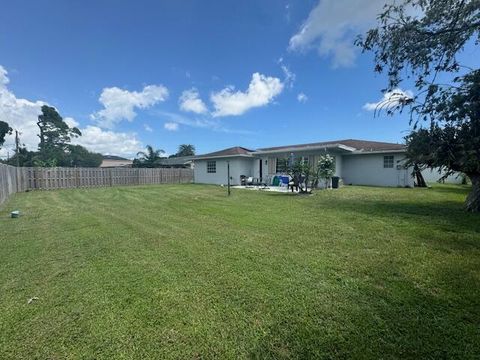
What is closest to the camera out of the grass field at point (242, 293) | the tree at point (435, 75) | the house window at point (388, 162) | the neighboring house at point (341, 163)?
the grass field at point (242, 293)

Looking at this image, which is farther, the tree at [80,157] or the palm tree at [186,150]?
the palm tree at [186,150]

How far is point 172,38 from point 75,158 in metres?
40.5

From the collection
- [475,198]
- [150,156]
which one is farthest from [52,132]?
[475,198]

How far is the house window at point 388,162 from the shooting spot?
16.7 metres

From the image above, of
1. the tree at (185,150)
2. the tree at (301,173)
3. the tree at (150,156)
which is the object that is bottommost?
the tree at (301,173)

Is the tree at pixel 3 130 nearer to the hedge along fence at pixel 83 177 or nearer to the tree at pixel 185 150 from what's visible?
the tree at pixel 185 150

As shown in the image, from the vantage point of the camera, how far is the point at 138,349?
207cm

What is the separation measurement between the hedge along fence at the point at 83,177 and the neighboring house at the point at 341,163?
4.23 metres

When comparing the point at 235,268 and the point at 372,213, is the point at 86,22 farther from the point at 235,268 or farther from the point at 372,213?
the point at 372,213

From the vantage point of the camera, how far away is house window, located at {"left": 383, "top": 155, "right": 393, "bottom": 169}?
1670cm

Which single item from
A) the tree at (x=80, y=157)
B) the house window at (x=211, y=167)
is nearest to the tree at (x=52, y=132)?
the tree at (x=80, y=157)

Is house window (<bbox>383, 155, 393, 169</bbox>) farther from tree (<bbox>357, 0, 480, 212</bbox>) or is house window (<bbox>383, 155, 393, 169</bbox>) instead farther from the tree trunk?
the tree trunk

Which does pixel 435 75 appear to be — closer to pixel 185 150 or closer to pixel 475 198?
pixel 475 198

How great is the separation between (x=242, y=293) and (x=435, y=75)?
846cm
